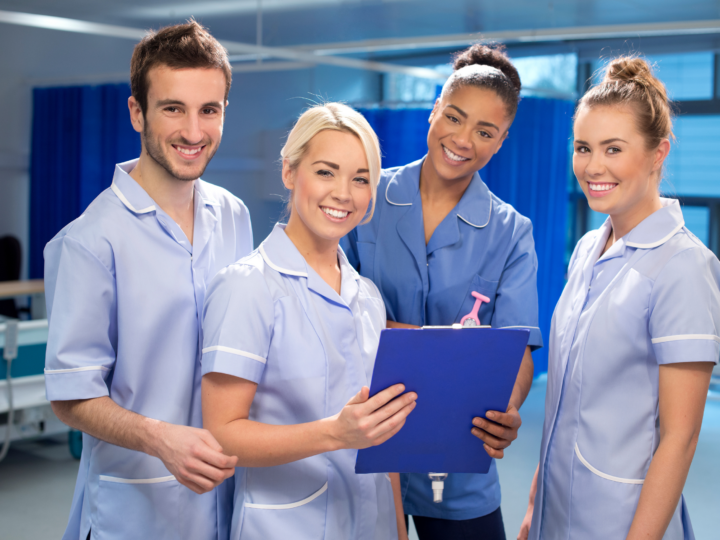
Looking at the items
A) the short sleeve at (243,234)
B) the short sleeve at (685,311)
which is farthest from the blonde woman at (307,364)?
the short sleeve at (685,311)

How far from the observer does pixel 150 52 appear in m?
1.28

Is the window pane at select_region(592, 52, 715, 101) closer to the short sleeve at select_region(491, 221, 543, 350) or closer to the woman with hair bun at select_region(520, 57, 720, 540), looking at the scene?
the short sleeve at select_region(491, 221, 543, 350)

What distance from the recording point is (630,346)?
116 centimetres

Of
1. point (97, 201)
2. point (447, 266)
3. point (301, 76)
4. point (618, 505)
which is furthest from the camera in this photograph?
point (301, 76)

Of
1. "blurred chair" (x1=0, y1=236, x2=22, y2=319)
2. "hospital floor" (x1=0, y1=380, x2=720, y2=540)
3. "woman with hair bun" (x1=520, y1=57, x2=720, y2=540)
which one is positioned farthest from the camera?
"blurred chair" (x1=0, y1=236, x2=22, y2=319)

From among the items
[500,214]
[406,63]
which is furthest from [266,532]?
[406,63]

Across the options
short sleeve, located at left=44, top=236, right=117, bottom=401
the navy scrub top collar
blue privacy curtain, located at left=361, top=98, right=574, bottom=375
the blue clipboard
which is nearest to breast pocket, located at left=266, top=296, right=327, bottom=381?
the blue clipboard

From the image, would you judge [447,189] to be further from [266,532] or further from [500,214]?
[266,532]

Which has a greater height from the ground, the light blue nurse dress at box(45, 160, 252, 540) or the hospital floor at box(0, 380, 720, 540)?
the light blue nurse dress at box(45, 160, 252, 540)

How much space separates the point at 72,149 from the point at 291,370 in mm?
3740

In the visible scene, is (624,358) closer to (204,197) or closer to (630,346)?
(630,346)

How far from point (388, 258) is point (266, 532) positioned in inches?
26.7

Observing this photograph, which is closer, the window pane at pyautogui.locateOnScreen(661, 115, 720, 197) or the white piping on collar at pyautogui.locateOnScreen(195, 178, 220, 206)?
the white piping on collar at pyautogui.locateOnScreen(195, 178, 220, 206)

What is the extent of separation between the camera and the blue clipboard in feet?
3.24
